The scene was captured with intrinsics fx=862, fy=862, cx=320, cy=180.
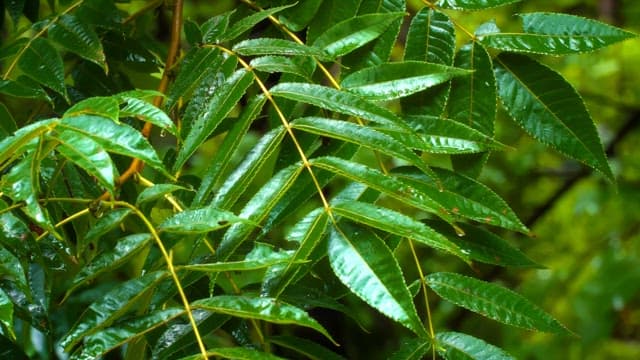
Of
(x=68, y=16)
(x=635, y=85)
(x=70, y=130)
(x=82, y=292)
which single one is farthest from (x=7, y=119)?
(x=635, y=85)

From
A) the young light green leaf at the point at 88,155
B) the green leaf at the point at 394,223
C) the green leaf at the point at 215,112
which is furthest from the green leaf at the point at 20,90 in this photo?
the green leaf at the point at 394,223

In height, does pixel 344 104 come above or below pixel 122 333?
above

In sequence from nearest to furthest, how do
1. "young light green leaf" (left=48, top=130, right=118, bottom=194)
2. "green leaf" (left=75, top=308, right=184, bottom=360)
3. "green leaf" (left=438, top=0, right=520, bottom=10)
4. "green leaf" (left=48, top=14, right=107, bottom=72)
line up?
1. "young light green leaf" (left=48, top=130, right=118, bottom=194)
2. "green leaf" (left=75, top=308, right=184, bottom=360)
3. "green leaf" (left=438, top=0, right=520, bottom=10)
4. "green leaf" (left=48, top=14, right=107, bottom=72)

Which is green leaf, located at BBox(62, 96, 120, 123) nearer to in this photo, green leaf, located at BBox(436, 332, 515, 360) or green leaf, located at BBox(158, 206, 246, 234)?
green leaf, located at BBox(158, 206, 246, 234)

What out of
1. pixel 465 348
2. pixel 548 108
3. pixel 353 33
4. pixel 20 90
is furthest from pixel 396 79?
pixel 20 90

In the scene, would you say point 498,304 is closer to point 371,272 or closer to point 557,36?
point 371,272

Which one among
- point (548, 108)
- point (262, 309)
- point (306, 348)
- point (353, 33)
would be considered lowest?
point (306, 348)

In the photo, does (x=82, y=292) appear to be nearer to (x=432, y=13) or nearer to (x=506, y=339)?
(x=506, y=339)

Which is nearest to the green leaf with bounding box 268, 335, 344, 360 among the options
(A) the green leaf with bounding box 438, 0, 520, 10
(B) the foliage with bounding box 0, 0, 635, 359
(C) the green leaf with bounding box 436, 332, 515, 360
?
(B) the foliage with bounding box 0, 0, 635, 359
